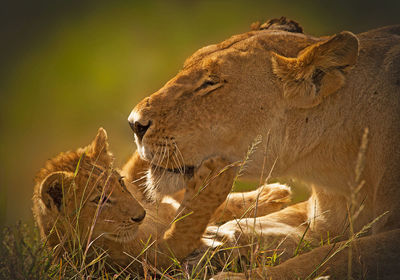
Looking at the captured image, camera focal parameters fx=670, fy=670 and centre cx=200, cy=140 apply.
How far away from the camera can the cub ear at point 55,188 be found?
347 cm

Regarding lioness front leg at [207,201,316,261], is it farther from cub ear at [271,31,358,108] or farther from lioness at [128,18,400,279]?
cub ear at [271,31,358,108]

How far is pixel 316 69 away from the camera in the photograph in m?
3.31

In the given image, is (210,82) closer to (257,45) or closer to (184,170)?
(257,45)

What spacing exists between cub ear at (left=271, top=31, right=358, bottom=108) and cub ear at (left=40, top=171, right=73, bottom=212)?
1.24 m

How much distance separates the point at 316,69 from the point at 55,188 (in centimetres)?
148

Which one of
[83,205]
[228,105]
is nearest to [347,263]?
[228,105]

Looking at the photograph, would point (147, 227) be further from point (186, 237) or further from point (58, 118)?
point (58, 118)

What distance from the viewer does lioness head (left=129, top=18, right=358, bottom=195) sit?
3357mm

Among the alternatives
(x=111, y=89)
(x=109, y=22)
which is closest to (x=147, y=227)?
(x=111, y=89)

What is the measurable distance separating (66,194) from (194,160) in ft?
2.35

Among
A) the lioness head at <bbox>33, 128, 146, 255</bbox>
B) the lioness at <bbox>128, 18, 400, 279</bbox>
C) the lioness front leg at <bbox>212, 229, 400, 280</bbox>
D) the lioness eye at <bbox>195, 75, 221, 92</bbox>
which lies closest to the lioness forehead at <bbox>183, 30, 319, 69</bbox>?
the lioness at <bbox>128, 18, 400, 279</bbox>

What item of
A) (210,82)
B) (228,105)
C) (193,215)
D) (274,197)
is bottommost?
(274,197)

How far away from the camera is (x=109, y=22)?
11.0 meters

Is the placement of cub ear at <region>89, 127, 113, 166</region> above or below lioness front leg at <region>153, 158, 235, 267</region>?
above
